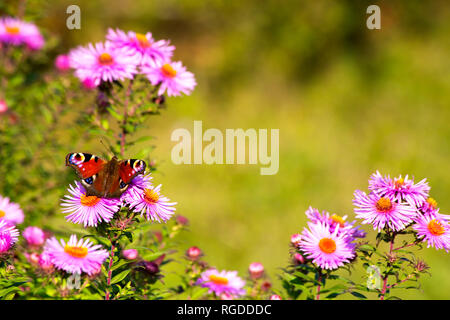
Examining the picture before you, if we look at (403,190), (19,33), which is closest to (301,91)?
(19,33)

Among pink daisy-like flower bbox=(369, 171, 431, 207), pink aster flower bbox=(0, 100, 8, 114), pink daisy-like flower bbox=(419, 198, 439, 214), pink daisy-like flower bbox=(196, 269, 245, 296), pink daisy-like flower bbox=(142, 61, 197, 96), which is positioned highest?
pink aster flower bbox=(0, 100, 8, 114)

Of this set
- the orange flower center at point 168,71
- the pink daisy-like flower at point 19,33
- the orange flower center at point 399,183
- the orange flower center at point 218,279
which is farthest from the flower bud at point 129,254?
the pink daisy-like flower at point 19,33

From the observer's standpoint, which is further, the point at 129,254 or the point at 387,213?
the point at 129,254

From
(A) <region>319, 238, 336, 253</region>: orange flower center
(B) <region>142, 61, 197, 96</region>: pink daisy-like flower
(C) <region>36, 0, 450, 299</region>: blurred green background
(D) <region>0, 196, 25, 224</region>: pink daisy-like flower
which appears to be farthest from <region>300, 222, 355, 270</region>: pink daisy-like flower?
(C) <region>36, 0, 450, 299</region>: blurred green background

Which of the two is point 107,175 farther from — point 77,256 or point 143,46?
point 143,46

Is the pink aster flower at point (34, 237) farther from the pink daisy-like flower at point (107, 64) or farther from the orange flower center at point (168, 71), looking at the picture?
the orange flower center at point (168, 71)

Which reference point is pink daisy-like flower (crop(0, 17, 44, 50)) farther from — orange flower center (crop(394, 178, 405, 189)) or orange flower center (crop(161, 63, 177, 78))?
orange flower center (crop(394, 178, 405, 189))
